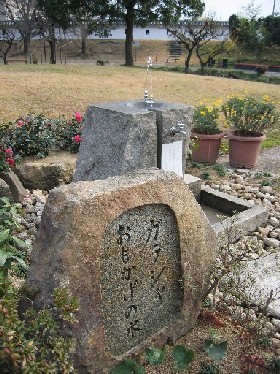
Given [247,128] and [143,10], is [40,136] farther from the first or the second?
[143,10]

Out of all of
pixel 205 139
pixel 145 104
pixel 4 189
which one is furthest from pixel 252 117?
pixel 4 189

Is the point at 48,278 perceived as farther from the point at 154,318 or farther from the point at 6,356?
the point at 154,318

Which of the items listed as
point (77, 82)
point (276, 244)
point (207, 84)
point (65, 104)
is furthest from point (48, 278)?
point (207, 84)

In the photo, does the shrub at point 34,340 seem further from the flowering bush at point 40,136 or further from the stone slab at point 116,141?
the flowering bush at point 40,136

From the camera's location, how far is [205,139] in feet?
22.6

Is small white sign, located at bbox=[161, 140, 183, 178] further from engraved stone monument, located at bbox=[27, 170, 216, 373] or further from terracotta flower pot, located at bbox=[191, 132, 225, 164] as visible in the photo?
terracotta flower pot, located at bbox=[191, 132, 225, 164]

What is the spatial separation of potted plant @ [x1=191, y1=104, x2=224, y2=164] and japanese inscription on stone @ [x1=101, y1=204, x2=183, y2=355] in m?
4.41

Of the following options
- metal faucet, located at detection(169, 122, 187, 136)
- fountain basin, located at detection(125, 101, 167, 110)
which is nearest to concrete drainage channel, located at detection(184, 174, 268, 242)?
metal faucet, located at detection(169, 122, 187, 136)

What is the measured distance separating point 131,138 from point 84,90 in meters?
8.70

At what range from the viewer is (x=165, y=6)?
77.0ft

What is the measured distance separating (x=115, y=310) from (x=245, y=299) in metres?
0.90

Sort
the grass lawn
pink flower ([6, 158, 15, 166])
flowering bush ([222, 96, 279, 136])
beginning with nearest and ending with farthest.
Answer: pink flower ([6, 158, 15, 166]) → flowering bush ([222, 96, 279, 136]) → the grass lawn

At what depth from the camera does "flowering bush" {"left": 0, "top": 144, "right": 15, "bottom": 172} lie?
5.08 meters

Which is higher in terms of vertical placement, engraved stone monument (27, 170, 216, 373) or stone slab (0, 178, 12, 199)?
Result: engraved stone monument (27, 170, 216, 373)
